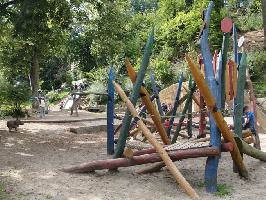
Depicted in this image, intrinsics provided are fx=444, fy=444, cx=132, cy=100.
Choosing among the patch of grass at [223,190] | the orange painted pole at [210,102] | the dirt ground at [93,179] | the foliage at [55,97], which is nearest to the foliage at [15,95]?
the dirt ground at [93,179]

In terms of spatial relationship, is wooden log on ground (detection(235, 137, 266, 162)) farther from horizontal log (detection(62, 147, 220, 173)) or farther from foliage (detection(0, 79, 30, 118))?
foliage (detection(0, 79, 30, 118))

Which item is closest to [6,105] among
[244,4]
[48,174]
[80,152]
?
[80,152]

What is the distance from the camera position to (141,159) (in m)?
7.90

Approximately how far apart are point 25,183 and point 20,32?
5868 mm

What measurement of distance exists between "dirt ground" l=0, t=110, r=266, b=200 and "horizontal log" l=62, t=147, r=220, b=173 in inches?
7.3

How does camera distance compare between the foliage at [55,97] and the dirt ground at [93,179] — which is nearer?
the dirt ground at [93,179]

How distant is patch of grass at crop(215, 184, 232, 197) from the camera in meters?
7.43

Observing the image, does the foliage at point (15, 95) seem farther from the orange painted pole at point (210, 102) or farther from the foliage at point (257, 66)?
the orange painted pole at point (210, 102)

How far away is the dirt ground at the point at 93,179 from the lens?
7.14 metres

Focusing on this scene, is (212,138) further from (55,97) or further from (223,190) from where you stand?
(55,97)

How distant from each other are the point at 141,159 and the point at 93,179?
3.19 ft

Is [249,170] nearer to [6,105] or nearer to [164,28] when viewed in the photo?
[6,105]

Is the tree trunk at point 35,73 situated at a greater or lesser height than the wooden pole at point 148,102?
greater

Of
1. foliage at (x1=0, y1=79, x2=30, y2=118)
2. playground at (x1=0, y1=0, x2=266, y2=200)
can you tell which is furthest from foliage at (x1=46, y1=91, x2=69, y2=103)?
foliage at (x1=0, y1=79, x2=30, y2=118)
